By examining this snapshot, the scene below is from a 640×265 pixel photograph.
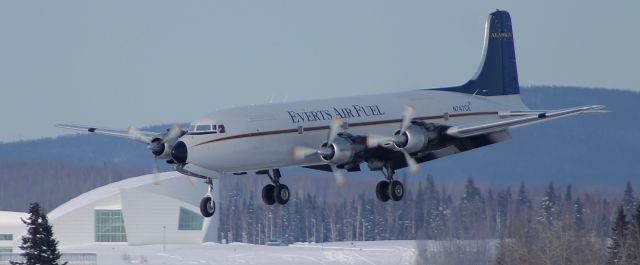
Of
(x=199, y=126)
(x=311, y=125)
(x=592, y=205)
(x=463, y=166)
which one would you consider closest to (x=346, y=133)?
(x=311, y=125)

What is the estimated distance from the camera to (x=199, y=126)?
49.2 metres

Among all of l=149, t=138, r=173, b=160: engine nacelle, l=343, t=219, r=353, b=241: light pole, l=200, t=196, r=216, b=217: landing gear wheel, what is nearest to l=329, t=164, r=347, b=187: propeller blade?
l=200, t=196, r=216, b=217: landing gear wheel

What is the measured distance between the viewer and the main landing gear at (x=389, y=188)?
175ft

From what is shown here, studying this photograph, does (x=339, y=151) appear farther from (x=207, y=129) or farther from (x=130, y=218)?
(x=130, y=218)

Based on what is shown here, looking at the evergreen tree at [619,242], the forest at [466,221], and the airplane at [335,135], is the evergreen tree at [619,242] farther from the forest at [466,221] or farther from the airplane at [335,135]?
the airplane at [335,135]

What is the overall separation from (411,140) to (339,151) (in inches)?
120

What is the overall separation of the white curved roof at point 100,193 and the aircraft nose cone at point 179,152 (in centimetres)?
8094

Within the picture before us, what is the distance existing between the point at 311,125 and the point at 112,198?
83.5 m

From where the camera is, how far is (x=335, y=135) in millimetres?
51125

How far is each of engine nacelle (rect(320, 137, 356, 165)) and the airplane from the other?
0.04 meters

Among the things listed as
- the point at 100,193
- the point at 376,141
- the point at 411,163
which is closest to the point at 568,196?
the point at 100,193

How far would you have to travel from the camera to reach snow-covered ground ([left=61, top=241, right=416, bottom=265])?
106m

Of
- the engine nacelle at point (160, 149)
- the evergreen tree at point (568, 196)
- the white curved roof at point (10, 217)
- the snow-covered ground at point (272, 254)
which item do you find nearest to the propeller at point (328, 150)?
the engine nacelle at point (160, 149)

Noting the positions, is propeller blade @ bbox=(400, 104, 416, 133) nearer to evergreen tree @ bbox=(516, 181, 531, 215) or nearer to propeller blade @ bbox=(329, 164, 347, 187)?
propeller blade @ bbox=(329, 164, 347, 187)
